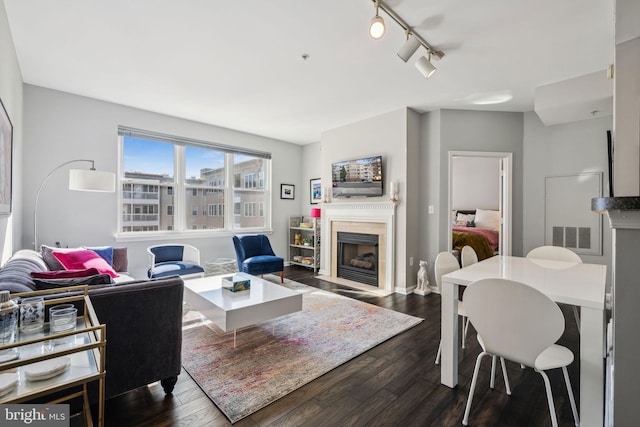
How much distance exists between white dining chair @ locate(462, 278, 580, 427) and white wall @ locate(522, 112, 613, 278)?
312 centimetres

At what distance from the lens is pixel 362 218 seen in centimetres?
466

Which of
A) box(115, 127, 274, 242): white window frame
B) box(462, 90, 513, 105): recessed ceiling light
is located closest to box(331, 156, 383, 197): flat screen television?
box(462, 90, 513, 105): recessed ceiling light

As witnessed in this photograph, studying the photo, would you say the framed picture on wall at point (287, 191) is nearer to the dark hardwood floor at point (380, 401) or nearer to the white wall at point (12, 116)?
the white wall at point (12, 116)

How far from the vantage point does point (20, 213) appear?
3211 millimetres

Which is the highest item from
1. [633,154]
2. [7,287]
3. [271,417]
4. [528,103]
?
[528,103]

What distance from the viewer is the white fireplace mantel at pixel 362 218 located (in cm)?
424

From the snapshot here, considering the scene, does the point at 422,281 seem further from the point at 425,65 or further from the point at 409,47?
the point at 409,47

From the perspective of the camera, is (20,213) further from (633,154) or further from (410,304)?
(633,154)

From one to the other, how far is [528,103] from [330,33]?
301cm

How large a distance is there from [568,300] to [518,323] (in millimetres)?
349

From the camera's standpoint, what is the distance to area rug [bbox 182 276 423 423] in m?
1.90

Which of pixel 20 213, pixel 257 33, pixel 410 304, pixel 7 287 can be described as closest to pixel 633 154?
pixel 257 33

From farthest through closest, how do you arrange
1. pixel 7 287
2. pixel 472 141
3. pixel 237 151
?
pixel 237 151
pixel 472 141
pixel 7 287

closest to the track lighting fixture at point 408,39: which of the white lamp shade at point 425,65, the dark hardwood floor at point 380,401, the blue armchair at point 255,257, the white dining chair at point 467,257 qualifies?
the white lamp shade at point 425,65
